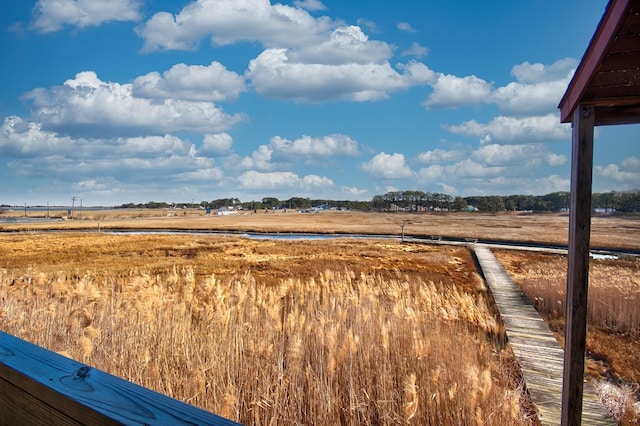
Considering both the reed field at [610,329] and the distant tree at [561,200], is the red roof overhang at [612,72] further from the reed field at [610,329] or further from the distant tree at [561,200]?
the reed field at [610,329]

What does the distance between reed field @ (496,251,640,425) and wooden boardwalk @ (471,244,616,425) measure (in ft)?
1.54

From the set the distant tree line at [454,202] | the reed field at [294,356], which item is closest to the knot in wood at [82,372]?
the reed field at [294,356]

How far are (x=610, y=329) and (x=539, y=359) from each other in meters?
4.13

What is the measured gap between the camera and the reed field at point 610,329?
6.09 m

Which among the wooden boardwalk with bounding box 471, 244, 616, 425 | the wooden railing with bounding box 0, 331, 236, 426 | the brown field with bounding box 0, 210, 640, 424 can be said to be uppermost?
the wooden railing with bounding box 0, 331, 236, 426

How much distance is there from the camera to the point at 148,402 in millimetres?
1035

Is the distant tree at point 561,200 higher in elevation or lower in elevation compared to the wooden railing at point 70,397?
higher

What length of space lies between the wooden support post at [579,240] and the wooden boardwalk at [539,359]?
216 centimetres

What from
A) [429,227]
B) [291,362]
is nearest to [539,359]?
[291,362]

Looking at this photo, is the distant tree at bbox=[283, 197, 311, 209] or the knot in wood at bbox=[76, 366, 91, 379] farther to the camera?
the distant tree at bbox=[283, 197, 311, 209]

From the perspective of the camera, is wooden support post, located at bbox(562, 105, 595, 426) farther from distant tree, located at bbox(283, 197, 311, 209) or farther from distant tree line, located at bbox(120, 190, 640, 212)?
distant tree, located at bbox(283, 197, 311, 209)

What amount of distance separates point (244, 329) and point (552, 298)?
9.60 meters

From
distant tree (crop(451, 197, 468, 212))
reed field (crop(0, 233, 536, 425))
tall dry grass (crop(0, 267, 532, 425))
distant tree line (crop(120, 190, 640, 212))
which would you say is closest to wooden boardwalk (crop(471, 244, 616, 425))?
reed field (crop(0, 233, 536, 425))

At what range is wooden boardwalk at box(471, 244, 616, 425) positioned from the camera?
4949 millimetres
